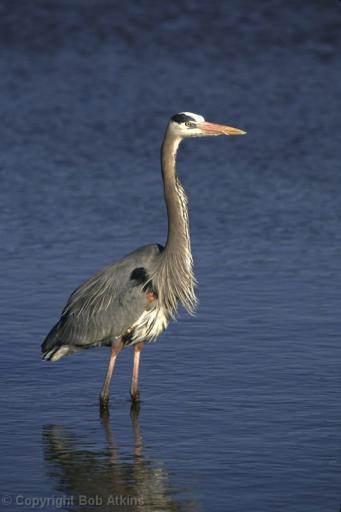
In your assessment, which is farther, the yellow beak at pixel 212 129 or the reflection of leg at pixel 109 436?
the yellow beak at pixel 212 129

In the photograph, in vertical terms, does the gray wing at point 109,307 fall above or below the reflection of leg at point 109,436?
above

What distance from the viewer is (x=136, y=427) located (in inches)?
406

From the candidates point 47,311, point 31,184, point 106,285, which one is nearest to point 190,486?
point 106,285

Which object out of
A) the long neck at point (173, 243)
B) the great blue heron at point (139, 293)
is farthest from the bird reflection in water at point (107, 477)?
the long neck at point (173, 243)

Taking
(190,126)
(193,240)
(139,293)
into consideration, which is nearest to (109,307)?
(139,293)

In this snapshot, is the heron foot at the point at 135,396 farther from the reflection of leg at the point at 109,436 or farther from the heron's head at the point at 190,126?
the heron's head at the point at 190,126

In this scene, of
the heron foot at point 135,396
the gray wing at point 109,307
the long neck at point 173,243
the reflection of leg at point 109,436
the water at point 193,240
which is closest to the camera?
the water at point 193,240

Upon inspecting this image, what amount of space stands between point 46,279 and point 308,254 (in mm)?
2965

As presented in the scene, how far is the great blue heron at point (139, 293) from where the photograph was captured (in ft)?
36.2

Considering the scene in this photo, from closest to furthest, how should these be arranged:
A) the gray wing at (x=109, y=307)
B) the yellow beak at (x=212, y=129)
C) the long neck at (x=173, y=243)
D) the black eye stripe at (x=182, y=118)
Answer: the gray wing at (x=109, y=307) < the long neck at (x=173, y=243) < the black eye stripe at (x=182, y=118) < the yellow beak at (x=212, y=129)

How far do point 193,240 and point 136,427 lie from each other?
5995 mm

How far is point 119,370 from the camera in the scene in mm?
11844

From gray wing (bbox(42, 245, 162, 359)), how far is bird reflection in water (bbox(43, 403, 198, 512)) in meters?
1.08

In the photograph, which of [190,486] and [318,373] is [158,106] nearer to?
[318,373]
